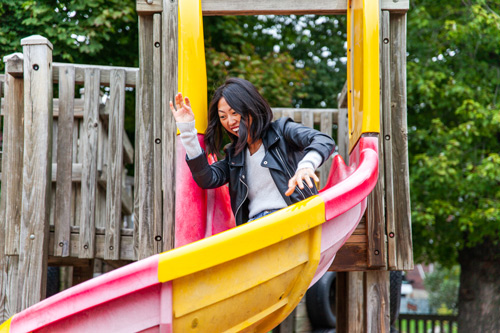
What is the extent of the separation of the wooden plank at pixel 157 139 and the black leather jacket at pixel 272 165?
0.49 meters

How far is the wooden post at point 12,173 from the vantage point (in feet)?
11.4

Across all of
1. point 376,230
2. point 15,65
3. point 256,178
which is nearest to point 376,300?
point 376,230

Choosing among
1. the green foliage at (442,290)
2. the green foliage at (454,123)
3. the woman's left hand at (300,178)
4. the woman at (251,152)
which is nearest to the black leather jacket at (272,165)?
the woman at (251,152)

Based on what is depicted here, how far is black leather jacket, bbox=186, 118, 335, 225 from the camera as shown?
2666 mm

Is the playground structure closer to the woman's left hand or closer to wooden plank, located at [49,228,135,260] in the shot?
wooden plank, located at [49,228,135,260]

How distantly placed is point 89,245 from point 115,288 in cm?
176

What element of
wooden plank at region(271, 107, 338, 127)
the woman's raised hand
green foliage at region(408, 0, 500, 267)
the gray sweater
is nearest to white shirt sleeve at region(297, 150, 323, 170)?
the gray sweater

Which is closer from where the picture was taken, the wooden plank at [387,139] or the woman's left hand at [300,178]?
the woman's left hand at [300,178]

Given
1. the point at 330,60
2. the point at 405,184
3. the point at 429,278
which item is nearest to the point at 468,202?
the point at 330,60

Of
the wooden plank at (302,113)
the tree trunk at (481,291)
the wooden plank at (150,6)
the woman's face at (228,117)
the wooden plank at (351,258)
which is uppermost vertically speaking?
the wooden plank at (150,6)

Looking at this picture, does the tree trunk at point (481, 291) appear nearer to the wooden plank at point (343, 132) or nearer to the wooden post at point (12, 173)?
the wooden plank at point (343, 132)

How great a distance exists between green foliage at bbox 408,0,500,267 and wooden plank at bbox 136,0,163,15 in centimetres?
562

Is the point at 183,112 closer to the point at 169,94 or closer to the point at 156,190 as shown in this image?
the point at 169,94

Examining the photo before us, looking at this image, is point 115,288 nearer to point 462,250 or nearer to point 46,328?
point 46,328
